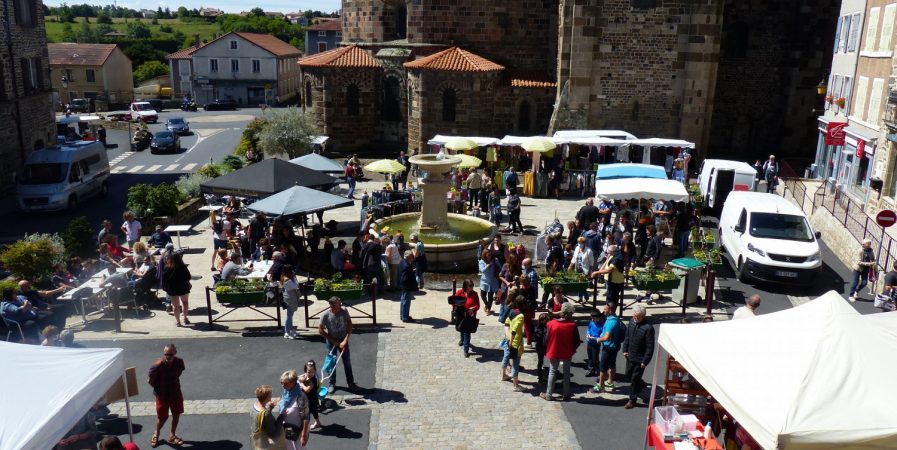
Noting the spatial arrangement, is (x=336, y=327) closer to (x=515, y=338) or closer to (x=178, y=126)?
(x=515, y=338)

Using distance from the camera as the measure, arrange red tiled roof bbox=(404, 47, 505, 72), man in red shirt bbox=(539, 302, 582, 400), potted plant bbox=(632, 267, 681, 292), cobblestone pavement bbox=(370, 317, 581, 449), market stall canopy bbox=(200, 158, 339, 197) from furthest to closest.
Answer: red tiled roof bbox=(404, 47, 505, 72) < market stall canopy bbox=(200, 158, 339, 197) < potted plant bbox=(632, 267, 681, 292) < man in red shirt bbox=(539, 302, 582, 400) < cobblestone pavement bbox=(370, 317, 581, 449)

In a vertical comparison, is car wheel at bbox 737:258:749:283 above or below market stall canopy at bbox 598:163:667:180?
below

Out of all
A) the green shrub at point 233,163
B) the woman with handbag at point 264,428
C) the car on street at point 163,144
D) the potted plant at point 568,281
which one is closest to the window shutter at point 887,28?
the potted plant at point 568,281

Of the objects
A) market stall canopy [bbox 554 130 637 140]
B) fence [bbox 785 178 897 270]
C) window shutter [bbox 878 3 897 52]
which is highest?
window shutter [bbox 878 3 897 52]

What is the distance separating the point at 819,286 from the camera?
1611cm

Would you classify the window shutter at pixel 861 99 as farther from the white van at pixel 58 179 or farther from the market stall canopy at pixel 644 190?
the white van at pixel 58 179

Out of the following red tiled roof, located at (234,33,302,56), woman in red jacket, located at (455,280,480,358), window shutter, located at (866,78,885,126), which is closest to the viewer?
woman in red jacket, located at (455,280,480,358)

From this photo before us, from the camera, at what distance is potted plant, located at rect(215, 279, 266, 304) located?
1277 centimetres

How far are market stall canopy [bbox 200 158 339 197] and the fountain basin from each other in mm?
2124

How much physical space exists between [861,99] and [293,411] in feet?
77.7

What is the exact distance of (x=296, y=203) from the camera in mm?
16406

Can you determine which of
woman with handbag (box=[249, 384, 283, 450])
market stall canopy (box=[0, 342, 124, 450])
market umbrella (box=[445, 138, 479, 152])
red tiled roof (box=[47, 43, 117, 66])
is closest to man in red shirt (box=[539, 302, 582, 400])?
woman with handbag (box=[249, 384, 283, 450])

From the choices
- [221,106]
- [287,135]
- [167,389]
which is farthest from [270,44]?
[167,389]

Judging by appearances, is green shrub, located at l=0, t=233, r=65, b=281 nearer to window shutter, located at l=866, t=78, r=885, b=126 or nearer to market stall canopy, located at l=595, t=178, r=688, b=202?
market stall canopy, located at l=595, t=178, r=688, b=202
